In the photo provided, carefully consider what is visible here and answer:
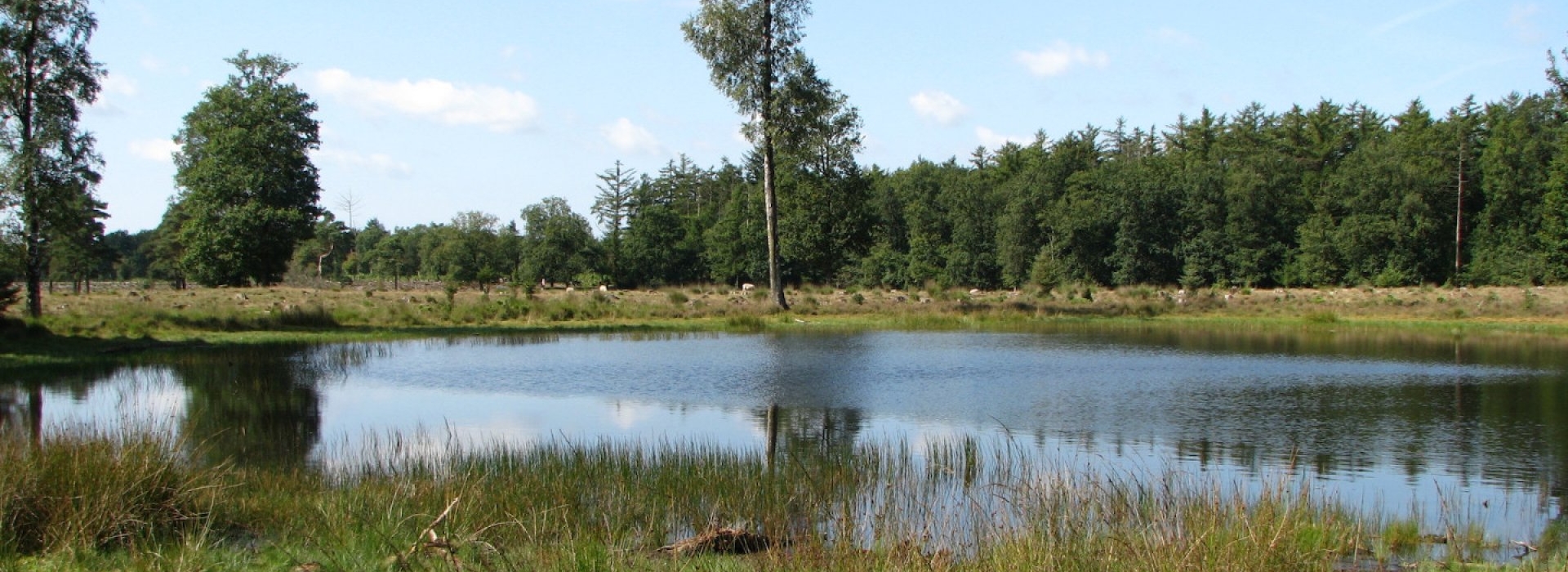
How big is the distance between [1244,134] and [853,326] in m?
58.5

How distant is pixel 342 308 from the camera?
35.3 m

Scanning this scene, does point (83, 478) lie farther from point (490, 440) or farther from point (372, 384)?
point (372, 384)

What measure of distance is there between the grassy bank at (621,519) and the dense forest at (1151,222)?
34.8m

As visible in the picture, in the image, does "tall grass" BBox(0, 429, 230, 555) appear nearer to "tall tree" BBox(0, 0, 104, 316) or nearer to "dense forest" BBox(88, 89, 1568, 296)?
"tall tree" BBox(0, 0, 104, 316)

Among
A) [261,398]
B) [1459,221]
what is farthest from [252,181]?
[1459,221]

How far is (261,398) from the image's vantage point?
60.3 feet

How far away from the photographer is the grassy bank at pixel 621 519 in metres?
7.04

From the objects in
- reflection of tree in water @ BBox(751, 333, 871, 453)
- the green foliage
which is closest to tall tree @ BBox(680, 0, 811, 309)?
reflection of tree in water @ BBox(751, 333, 871, 453)

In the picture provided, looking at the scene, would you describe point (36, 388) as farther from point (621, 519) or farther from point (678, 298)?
point (678, 298)

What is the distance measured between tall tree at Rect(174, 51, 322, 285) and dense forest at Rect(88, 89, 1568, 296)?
9204 mm

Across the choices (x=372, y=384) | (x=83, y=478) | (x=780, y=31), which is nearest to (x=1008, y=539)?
(x=83, y=478)

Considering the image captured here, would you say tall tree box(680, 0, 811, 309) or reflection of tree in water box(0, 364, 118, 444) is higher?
tall tree box(680, 0, 811, 309)

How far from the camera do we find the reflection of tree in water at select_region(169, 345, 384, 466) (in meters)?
13.5

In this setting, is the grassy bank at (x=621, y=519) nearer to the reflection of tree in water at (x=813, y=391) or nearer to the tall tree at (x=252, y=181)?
the reflection of tree in water at (x=813, y=391)
